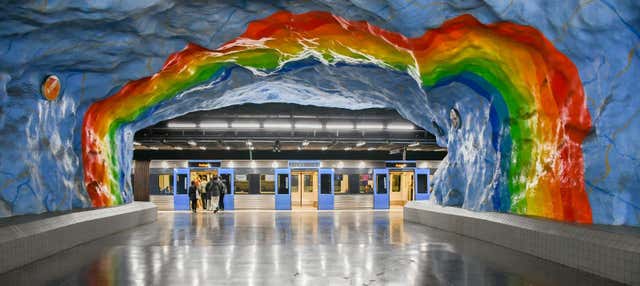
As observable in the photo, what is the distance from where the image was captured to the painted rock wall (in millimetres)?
7203

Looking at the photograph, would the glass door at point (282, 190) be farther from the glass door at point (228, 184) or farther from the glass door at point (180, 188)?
the glass door at point (180, 188)

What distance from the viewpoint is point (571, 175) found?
810cm

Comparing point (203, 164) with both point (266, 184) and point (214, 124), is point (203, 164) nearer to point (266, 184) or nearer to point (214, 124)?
point (266, 184)

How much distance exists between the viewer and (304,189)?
25.0m

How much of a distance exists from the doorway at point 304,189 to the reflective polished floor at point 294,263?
13.7 meters

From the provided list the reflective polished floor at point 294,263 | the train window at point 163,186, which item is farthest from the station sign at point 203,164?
the reflective polished floor at point 294,263

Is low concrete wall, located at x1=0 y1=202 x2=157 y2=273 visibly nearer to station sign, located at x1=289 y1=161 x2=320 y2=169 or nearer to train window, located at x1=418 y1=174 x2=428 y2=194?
station sign, located at x1=289 y1=161 x2=320 y2=169

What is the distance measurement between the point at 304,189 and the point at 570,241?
60.7ft

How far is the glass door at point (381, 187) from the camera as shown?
81.8 ft

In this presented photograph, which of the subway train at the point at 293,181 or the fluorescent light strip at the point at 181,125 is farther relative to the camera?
the subway train at the point at 293,181

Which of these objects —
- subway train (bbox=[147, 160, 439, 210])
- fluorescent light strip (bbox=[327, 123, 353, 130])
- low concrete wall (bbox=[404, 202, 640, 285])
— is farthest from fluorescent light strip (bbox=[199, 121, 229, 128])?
low concrete wall (bbox=[404, 202, 640, 285])

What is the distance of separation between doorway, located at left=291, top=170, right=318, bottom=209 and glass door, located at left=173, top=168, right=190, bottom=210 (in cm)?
454

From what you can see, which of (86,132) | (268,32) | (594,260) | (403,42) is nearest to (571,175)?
(594,260)

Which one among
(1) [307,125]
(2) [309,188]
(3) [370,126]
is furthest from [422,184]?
(1) [307,125]
